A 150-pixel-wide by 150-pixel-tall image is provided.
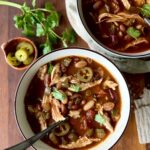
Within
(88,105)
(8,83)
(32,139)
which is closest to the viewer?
(32,139)

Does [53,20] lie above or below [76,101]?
above

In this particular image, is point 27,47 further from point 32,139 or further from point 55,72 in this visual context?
point 32,139

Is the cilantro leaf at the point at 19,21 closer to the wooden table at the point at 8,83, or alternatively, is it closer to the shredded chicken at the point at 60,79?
the wooden table at the point at 8,83

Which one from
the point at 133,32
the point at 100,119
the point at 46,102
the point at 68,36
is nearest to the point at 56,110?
the point at 46,102

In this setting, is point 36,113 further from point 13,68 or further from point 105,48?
point 105,48

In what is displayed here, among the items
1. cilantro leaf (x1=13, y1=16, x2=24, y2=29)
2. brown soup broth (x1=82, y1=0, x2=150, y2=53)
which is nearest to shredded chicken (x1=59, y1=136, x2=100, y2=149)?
brown soup broth (x1=82, y1=0, x2=150, y2=53)

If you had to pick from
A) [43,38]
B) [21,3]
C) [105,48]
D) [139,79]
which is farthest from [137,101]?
[21,3]
